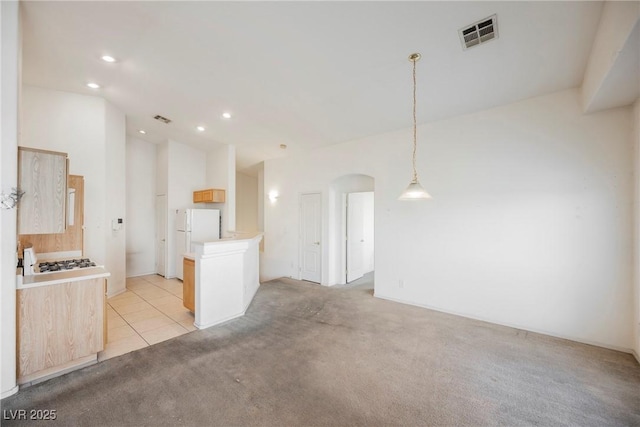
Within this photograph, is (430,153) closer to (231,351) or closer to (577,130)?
(577,130)

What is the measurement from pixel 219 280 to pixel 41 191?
2.05 metres

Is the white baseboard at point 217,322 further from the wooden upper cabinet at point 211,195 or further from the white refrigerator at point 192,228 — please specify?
the wooden upper cabinet at point 211,195

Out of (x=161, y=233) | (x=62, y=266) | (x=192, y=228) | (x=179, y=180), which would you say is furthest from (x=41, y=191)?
(x=161, y=233)

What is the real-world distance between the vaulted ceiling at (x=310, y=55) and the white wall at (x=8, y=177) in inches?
25.1

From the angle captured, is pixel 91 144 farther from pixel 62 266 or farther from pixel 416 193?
pixel 416 193

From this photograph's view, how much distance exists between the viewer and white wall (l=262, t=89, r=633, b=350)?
9.61 ft

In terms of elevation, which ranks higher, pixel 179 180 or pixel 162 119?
pixel 162 119

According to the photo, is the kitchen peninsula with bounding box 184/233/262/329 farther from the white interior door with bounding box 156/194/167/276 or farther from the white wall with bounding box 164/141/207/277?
the white interior door with bounding box 156/194/167/276

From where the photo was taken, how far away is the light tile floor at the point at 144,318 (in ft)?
10.0

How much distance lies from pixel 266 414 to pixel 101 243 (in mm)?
4467

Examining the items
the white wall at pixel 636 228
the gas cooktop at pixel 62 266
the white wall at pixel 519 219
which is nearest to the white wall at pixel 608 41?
the white wall at pixel 636 228

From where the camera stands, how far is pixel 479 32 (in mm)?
2418

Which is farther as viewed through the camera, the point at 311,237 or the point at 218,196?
the point at 218,196

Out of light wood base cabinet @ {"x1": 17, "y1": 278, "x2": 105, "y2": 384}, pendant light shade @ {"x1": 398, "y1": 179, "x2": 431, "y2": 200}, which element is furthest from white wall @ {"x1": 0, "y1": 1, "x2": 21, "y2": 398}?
pendant light shade @ {"x1": 398, "y1": 179, "x2": 431, "y2": 200}
